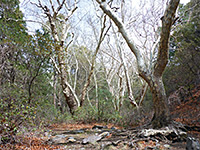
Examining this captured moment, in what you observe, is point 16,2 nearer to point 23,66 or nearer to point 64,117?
point 23,66

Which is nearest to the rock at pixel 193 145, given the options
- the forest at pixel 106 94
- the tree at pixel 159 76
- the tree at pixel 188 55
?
the forest at pixel 106 94

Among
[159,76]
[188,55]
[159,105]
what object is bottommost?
[159,105]

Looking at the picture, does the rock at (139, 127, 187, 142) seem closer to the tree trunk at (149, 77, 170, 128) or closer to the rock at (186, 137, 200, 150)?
the tree trunk at (149, 77, 170, 128)

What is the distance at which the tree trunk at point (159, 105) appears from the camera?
3902 mm

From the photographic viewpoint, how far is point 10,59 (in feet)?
21.5

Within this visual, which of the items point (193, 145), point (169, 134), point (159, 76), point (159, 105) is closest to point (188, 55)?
point (159, 76)

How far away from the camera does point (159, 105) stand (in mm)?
3969

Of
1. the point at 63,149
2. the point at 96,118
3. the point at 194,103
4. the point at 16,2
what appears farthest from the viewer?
the point at 16,2

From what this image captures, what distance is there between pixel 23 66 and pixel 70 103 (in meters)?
3.01

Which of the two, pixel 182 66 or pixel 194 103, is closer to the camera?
pixel 194 103

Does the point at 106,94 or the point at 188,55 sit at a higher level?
the point at 188,55

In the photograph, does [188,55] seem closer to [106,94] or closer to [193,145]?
[106,94]

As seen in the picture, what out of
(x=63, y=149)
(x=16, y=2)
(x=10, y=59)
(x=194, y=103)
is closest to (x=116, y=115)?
(x=63, y=149)

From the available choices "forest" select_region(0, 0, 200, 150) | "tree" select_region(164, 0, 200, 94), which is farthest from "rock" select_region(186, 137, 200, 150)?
"tree" select_region(164, 0, 200, 94)
